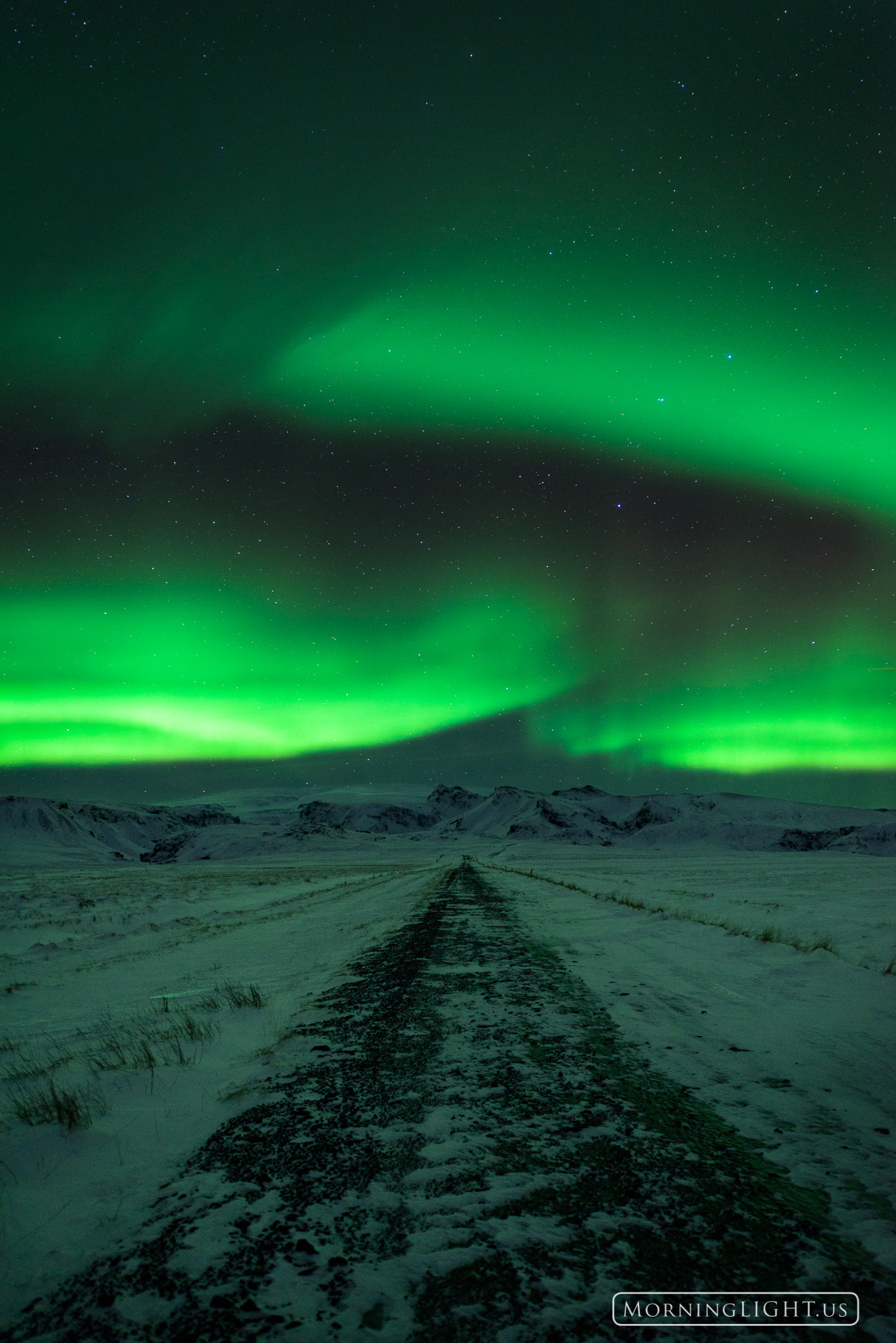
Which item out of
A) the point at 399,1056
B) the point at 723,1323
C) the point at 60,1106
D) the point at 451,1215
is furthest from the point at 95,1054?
the point at 723,1323

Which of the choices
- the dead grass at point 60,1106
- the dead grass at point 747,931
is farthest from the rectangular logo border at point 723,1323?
the dead grass at point 747,931

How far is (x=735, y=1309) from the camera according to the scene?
200 cm

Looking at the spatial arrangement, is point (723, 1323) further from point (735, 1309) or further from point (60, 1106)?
point (60, 1106)

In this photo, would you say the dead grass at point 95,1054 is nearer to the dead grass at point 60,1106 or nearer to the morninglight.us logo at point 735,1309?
the dead grass at point 60,1106

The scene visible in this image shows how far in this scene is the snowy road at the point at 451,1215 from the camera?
6.53 feet

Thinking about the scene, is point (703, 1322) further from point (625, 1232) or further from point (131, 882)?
point (131, 882)

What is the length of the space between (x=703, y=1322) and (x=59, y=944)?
50.6 ft

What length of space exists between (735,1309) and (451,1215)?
1075 millimetres

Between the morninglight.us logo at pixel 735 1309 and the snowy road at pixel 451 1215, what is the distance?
5 cm

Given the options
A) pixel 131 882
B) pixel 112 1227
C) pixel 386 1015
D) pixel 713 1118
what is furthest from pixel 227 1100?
pixel 131 882

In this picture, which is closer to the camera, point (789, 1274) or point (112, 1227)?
point (789, 1274)

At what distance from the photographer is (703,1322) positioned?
197 cm

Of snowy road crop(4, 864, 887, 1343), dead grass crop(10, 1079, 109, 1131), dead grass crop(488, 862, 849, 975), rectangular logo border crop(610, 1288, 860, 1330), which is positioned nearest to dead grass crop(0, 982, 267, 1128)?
dead grass crop(10, 1079, 109, 1131)

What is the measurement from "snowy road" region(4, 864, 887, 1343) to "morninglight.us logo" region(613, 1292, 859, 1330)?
5 centimetres
